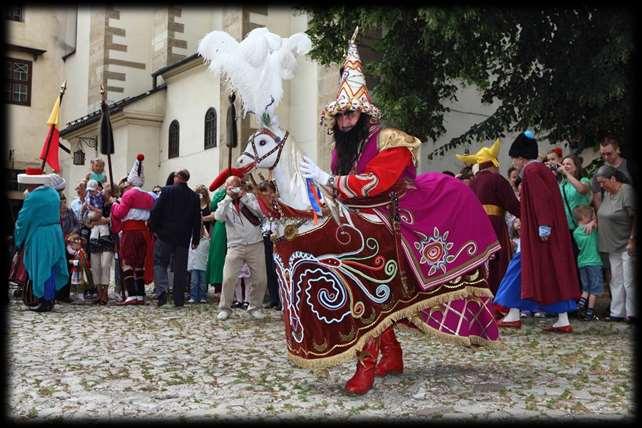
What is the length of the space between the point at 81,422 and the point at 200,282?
7.25 metres

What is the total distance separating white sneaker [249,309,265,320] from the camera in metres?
8.91

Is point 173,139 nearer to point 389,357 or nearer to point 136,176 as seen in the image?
point 136,176

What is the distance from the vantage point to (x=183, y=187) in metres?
10.2

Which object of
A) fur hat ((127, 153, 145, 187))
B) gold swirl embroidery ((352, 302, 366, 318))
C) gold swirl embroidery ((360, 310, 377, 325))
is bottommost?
gold swirl embroidery ((360, 310, 377, 325))

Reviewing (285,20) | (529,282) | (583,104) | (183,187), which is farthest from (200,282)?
(285,20)

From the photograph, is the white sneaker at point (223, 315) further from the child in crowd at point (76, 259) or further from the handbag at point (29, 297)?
the child in crowd at point (76, 259)

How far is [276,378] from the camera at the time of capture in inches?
202

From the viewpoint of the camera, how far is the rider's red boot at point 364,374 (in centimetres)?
449

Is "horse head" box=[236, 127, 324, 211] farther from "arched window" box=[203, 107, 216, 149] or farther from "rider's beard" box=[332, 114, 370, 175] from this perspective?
"arched window" box=[203, 107, 216, 149]

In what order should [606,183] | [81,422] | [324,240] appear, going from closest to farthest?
[81,422], [324,240], [606,183]

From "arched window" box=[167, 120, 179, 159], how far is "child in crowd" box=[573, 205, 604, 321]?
17.6 m

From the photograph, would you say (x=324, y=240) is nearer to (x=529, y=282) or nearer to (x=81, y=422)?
(x=81, y=422)

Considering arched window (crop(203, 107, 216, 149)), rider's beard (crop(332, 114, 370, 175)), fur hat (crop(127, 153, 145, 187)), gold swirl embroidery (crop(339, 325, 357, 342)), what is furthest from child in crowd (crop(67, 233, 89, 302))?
arched window (crop(203, 107, 216, 149))

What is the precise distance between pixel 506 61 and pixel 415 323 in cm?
806
